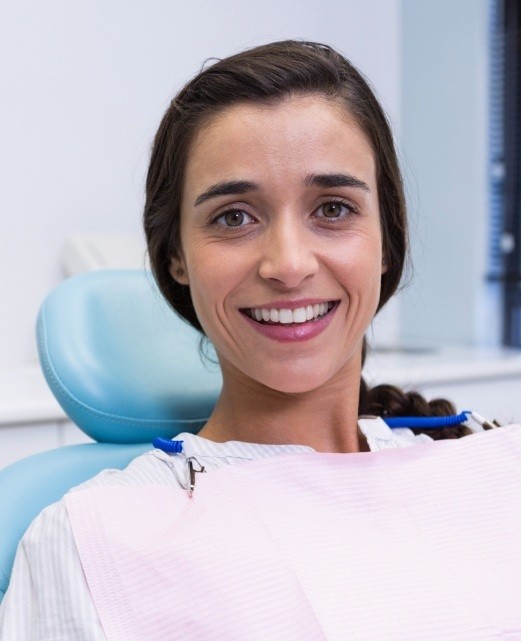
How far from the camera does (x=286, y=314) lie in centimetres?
86

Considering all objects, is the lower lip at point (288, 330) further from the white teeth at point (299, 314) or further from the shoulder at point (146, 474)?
the shoulder at point (146, 474)

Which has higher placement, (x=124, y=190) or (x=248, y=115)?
(x=248, y=115)

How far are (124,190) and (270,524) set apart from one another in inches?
54.8

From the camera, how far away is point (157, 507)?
799mm

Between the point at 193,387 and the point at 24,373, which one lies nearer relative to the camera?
the point at 193,387

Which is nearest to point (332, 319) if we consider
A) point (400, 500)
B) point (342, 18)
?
point (400, 500)

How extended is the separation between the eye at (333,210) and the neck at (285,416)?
0.20 meters

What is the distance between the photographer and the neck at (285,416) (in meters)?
0.96

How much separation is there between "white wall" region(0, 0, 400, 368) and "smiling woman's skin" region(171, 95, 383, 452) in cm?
108

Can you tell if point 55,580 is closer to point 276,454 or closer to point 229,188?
point 276,454

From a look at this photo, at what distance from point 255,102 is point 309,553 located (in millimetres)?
458

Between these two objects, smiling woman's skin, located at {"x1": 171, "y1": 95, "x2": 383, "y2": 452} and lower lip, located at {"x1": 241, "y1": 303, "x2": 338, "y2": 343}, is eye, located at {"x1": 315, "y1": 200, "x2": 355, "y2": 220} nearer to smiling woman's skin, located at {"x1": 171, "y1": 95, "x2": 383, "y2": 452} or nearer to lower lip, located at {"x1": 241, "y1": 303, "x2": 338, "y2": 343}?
smiling woman's skin, located at {"x1": 171, "y1": 95, "x2": 383, "y2": 452}

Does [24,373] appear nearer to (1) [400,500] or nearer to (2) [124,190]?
(2) [124,190]

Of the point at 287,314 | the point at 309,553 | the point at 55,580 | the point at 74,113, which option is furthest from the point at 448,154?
the point at 55,580
